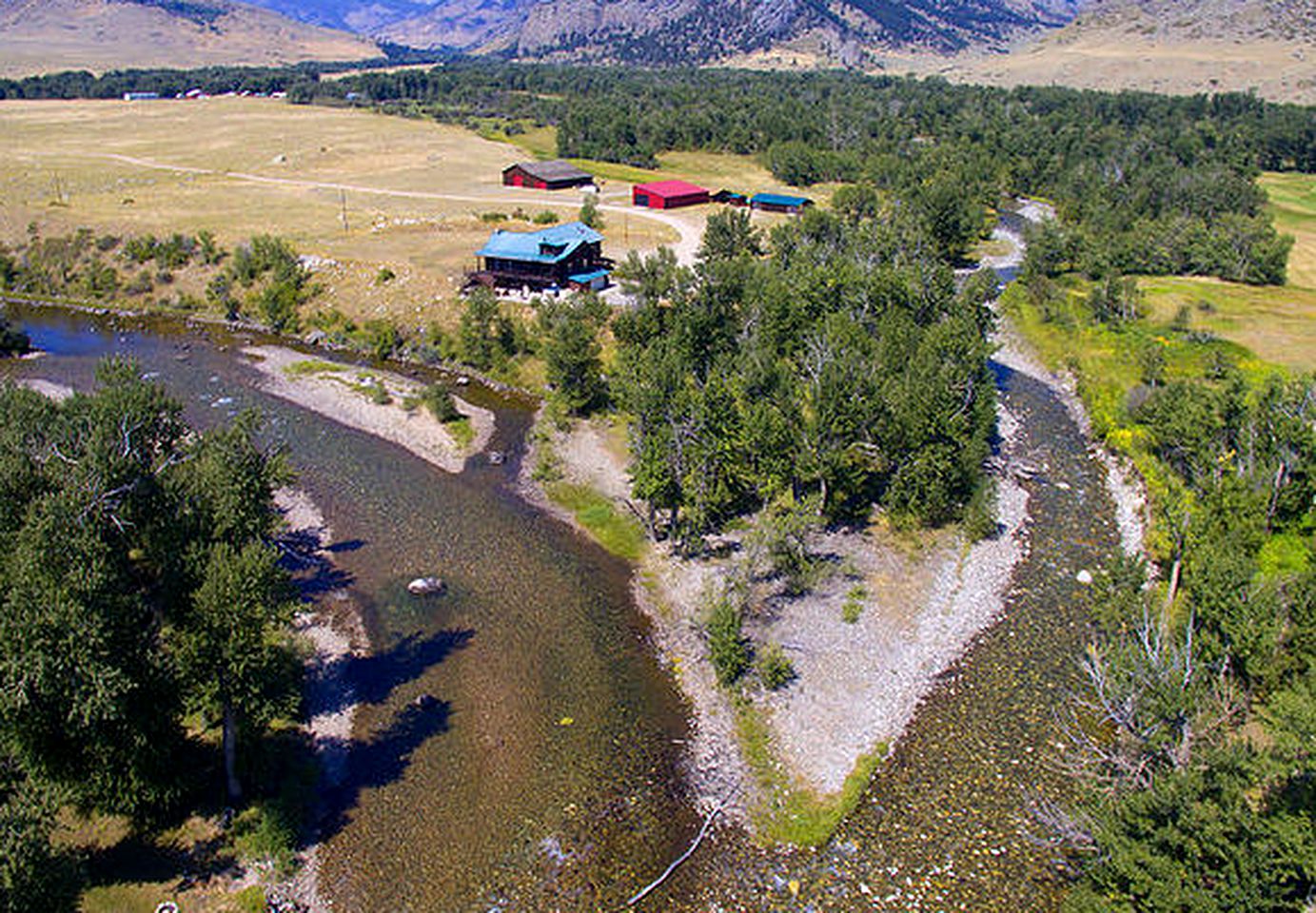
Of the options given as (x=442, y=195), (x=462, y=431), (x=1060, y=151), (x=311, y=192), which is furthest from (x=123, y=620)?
(x=1060, y=151)

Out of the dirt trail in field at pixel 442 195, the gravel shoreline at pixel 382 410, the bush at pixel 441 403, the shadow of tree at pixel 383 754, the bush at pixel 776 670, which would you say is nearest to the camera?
the shadow of tree at pixel 383 754

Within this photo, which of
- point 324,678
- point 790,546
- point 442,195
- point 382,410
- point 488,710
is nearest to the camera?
point 488,710

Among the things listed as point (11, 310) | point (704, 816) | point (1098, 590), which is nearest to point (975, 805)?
point (704, 816)

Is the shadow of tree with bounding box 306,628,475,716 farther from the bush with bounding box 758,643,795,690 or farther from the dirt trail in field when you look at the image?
the dirt trail in field

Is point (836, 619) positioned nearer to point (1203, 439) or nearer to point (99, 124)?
point (1203, 439)

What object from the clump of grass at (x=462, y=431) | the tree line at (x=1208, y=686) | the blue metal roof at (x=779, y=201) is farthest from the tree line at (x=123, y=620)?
the blue metal roof at (x=779, y=201)

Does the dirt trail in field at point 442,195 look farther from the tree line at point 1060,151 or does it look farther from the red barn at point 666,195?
the tree line at point 1060,151

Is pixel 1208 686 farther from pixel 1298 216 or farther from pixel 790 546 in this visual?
pixel 1298 216
